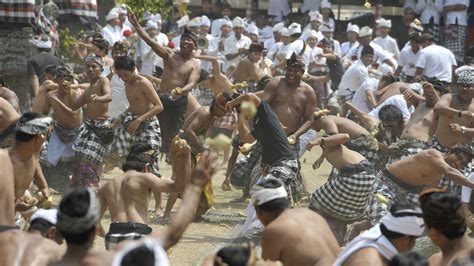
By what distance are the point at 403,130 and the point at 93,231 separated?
6576 mm

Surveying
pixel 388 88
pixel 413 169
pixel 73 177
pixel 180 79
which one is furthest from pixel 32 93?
pixel 413 169

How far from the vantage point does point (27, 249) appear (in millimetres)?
5480

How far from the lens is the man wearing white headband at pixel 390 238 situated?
548cm

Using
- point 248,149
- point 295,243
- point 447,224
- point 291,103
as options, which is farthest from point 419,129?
point 447,224

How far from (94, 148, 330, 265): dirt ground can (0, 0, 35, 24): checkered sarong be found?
207cm

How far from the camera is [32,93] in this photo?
1463 cm

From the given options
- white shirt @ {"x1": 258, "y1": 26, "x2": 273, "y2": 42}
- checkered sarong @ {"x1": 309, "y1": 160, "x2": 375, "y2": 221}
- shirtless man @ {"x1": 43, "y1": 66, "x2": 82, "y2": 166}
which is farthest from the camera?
white shirt @ {"x1": 258, "y1": 26, "x2": 273, "y2": 42}

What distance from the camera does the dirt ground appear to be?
A: 919 centimetres

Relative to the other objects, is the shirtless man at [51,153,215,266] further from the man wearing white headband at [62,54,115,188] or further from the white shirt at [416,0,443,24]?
the white shirt at [416,0,443,24]

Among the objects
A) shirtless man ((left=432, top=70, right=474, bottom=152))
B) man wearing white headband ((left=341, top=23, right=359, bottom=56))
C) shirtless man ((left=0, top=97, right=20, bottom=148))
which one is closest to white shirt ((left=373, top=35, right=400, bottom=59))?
man wearing white headband ((left=341, top=23, right=359, bottom=56))

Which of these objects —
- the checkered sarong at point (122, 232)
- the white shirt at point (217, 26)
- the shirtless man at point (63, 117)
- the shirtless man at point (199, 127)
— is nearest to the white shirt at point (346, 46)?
the white shirt at point (217, 26)

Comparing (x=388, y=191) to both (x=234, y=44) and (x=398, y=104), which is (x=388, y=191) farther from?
(x=234, y=44)

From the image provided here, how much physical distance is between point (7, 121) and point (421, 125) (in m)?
4.04

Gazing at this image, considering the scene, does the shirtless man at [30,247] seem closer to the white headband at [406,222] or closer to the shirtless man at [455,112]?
the white headband at [406,222]
